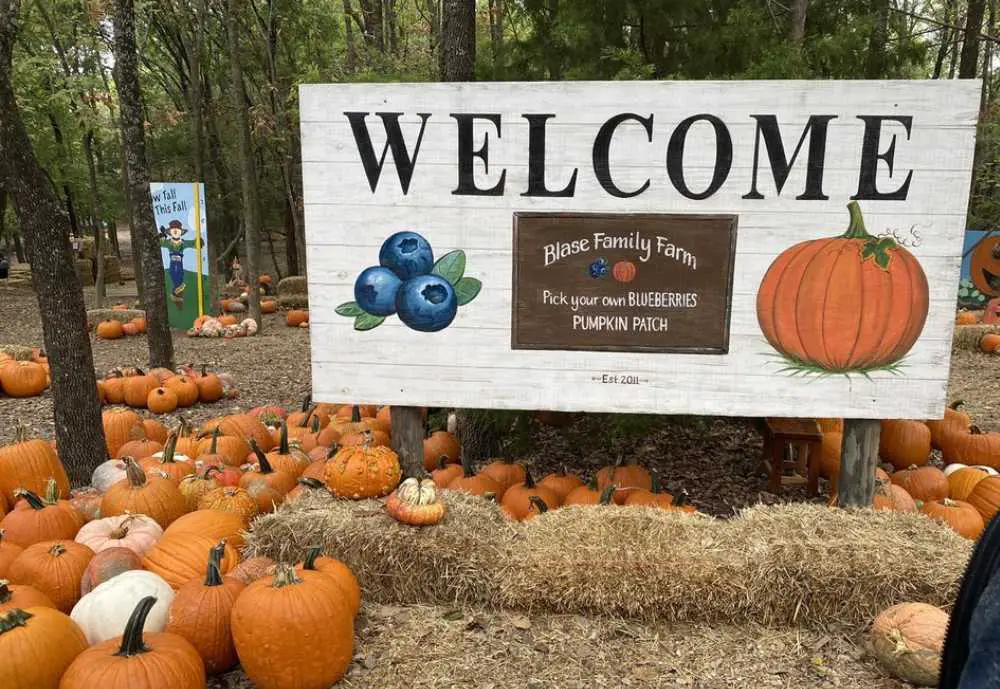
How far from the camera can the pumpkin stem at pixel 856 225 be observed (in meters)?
3.72

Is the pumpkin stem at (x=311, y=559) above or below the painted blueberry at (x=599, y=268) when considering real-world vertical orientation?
below

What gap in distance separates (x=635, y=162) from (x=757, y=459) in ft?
11.1

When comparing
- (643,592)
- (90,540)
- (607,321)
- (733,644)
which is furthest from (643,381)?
(90,540)

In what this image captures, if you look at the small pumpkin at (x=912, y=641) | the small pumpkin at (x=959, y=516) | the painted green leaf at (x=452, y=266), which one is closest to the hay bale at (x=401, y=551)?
the painted green leaf at (x=452, y=266)

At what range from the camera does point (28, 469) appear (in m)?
4.71

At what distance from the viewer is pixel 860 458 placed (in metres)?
4.23

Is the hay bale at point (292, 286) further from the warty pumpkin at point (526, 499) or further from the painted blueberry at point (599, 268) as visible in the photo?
the painted blueberry at point (599, 268)

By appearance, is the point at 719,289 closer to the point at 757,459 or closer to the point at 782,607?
the point at 782,607

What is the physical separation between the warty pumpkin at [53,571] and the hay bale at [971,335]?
1170 cm

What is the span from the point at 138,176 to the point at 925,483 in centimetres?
805

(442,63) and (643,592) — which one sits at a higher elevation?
(442,63)

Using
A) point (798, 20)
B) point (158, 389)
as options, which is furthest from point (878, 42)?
point (158, 389)

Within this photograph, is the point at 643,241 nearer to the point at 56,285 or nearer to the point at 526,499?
the point at 526,499

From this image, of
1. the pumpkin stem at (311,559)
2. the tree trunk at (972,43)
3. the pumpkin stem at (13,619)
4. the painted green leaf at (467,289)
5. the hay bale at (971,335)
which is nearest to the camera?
the pumpkin stem at (13,619)
